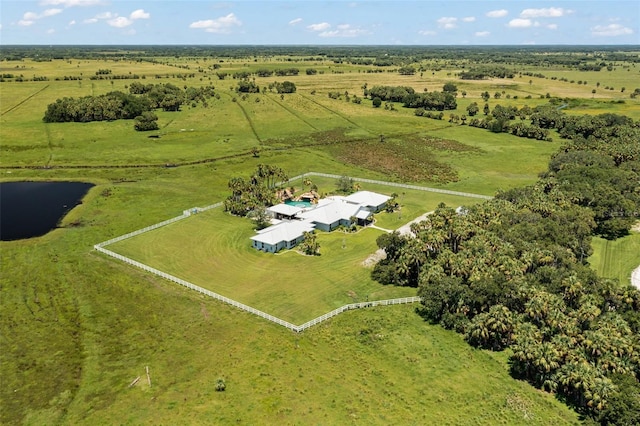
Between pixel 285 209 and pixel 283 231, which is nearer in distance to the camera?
pixel 283 231

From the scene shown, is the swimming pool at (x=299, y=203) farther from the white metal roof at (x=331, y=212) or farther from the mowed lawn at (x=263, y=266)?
the mowed lawn at (x=263, y=266)

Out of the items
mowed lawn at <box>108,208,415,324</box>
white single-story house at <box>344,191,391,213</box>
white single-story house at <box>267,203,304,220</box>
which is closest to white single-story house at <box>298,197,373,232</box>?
white single-story house at <box>267,203,304,220</box>

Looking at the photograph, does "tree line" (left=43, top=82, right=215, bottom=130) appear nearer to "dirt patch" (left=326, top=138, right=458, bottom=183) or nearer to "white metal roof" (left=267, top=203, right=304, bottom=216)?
"dirt patch" (left=326, top=138, right=458, bottom=183)

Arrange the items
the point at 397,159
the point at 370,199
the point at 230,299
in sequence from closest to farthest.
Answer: the point at 230,299 < the point at 370,199 < the point at 397,159

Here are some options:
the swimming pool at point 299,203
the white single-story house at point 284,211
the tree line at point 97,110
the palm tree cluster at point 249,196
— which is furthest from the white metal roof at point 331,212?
the tree line at point 97,110

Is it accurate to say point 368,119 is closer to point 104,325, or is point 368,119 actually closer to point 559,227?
point 559,227

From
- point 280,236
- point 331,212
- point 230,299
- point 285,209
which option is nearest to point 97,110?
point 285,209

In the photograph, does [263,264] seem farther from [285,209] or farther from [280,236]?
[285,209]

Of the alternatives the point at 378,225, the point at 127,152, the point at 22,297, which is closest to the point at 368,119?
the point at 127,152
